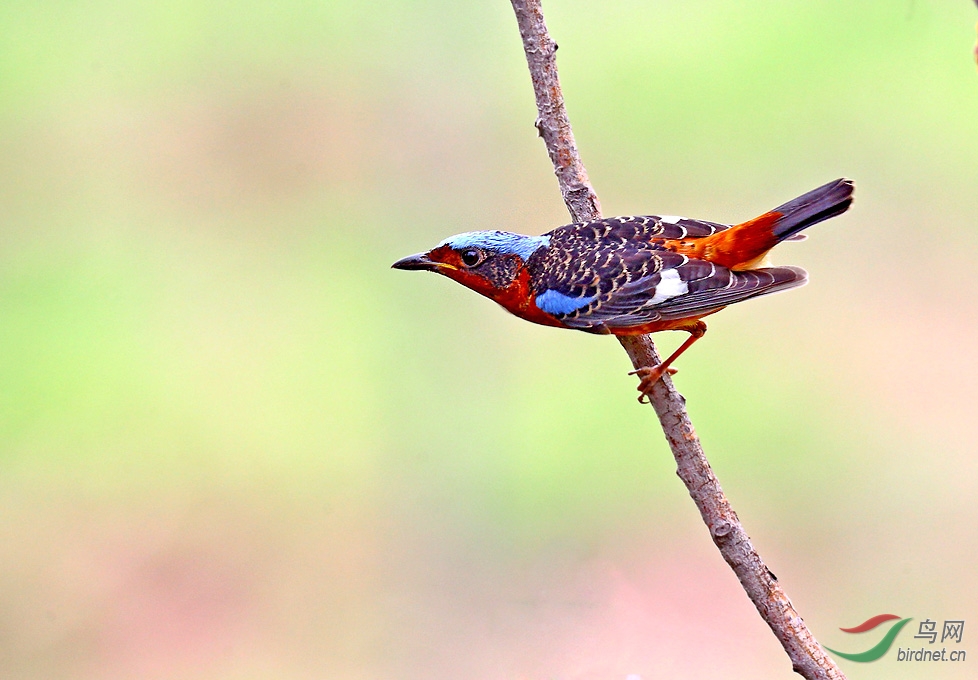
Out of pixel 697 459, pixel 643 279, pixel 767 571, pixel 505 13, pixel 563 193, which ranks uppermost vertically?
pixel 505 13

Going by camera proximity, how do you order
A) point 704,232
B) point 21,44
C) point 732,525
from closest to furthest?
point 732,525, point 704,232, point 21,44

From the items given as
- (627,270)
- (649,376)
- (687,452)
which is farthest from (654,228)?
(687,452)

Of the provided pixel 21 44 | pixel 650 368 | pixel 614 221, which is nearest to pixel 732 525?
pixel 650 368

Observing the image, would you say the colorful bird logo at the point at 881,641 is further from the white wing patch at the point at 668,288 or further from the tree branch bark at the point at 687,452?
the white wing patch at the point at 668,288

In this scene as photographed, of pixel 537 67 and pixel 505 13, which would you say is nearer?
pixel 537 67

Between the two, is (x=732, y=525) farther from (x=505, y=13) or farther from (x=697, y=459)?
(x=505, y=13)

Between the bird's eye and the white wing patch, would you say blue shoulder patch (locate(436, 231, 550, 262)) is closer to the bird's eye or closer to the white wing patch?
the bird's eye

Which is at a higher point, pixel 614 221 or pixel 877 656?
pixel 614 221

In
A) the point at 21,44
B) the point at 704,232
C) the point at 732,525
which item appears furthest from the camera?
the point at 21,44
